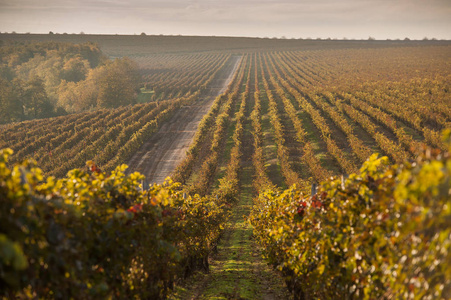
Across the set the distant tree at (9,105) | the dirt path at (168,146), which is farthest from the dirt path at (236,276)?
the distant tree at (9,105)

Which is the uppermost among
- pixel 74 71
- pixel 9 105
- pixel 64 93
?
pixel 74 71

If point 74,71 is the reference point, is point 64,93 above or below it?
below

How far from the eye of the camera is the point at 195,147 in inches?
1380

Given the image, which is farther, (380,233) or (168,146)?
(168,146)

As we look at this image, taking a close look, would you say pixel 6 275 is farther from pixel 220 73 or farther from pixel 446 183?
pixel 220 73

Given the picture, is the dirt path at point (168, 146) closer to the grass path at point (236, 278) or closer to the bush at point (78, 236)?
the grass path at point (236, 278)

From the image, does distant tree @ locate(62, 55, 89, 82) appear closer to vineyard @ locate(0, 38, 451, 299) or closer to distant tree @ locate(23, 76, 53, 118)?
distant tree @ locate(23, 76, 53, 118)

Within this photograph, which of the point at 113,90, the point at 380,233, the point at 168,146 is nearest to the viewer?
the point at 380,233

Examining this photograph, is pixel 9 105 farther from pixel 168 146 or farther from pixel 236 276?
pixel 236 276

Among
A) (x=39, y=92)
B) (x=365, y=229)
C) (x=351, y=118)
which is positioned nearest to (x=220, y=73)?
(x=39, y=92)

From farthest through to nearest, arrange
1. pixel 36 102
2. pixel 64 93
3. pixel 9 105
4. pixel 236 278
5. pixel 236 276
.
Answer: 1. pixel 64 93
2. pixel 36 102
3. pixel 9 105
4. pixel 236 276
5. pixel 236 278

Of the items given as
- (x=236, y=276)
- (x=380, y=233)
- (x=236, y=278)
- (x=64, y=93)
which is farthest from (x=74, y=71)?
(x=380, y=233)

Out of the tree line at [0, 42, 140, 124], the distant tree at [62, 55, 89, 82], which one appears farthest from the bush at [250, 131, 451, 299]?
the distant tree at [62, 55, 89, 82]

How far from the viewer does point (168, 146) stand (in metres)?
39.0
